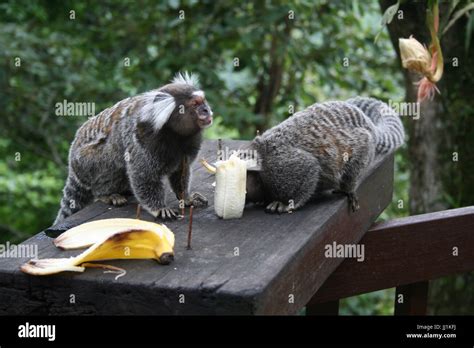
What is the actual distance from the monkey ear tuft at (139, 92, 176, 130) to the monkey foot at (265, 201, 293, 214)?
0.61m

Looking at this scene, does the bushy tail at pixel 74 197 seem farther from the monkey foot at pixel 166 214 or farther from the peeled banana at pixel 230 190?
the peeled banana at pixel 230 190

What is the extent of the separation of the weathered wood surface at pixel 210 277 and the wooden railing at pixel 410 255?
32cm

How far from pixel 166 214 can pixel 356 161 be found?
868 millimetres

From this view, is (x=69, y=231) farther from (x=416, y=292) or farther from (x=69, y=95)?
(x=69, y=95)

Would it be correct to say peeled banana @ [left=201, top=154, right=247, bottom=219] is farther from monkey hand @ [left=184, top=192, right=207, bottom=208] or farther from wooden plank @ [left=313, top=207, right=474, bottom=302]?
wooden plank @ [left=313, top=207, right=474, bottom=302]

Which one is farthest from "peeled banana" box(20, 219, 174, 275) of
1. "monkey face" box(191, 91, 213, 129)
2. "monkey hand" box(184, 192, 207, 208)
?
"monkey face" box(191, 91, 213, 129)

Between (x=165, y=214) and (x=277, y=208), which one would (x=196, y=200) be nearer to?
(x=165, y=214)

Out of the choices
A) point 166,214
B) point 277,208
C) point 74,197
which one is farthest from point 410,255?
point 74,197

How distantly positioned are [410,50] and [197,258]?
117 centimetres

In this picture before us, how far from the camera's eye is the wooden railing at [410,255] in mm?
2707

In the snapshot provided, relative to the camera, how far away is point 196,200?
275 cm

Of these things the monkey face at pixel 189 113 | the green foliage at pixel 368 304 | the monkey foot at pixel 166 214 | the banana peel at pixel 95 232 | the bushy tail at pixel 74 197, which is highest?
the monkey face at pixel 189 113

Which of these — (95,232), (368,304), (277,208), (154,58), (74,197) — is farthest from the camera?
(368,304)

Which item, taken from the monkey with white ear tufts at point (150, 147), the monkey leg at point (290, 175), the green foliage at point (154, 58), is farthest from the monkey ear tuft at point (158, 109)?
the green foliage at point (154, 58)
